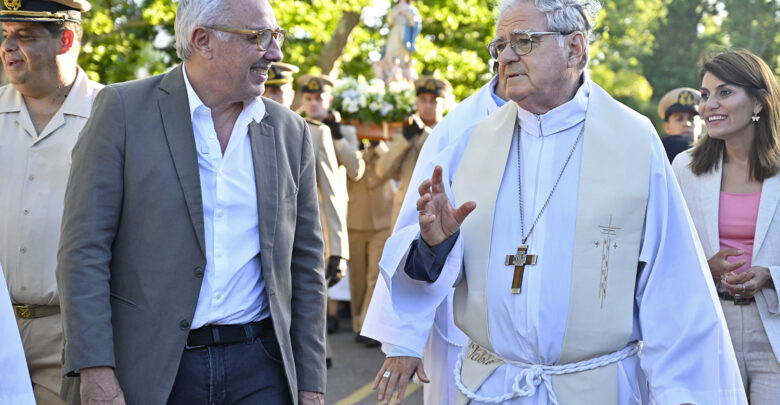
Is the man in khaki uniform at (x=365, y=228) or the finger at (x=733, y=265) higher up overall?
the finger at (x=733, y=265)

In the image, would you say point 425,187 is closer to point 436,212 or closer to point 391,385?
point 436,212

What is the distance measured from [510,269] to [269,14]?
4.12 ft

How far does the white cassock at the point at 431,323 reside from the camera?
159 inches

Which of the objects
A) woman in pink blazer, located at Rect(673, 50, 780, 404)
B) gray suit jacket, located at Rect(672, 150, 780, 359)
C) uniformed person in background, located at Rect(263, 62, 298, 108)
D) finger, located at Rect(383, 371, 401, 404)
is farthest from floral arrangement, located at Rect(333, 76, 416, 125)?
finger, located at Rect(383, 371, 401, 404)

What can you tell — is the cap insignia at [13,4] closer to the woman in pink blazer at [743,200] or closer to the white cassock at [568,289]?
the white cassock at [568,289]

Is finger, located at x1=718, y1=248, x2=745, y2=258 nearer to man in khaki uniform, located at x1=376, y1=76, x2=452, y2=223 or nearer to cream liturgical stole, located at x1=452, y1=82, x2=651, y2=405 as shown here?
cream liturgical stole, located at x1=452, y1=82, x2=651, y2=405

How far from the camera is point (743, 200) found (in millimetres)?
5184

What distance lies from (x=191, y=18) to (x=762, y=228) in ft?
9.36

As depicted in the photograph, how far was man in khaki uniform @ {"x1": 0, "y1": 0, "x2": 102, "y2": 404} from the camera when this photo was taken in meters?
4.46

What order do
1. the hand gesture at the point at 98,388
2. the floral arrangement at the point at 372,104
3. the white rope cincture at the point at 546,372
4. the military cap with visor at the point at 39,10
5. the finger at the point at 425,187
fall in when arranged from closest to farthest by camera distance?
the hand gesture at the point at 98,388
the finger at the point at 425,187
the white rope cincture at the point at 546,372
the military cap with visor at the point at 39,10
the floral arrangement at the point at 372,104

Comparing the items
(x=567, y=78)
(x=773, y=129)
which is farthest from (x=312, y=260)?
(x=773, y=129)

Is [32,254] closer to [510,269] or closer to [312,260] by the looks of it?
[312,260]

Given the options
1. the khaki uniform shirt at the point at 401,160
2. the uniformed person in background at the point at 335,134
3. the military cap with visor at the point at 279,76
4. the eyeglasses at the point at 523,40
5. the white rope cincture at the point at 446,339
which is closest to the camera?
the eyeglasses at the point at 523,40

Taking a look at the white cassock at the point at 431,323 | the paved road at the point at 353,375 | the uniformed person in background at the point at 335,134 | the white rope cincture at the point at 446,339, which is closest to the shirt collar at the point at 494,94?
the white cassock at the point at 431,323
